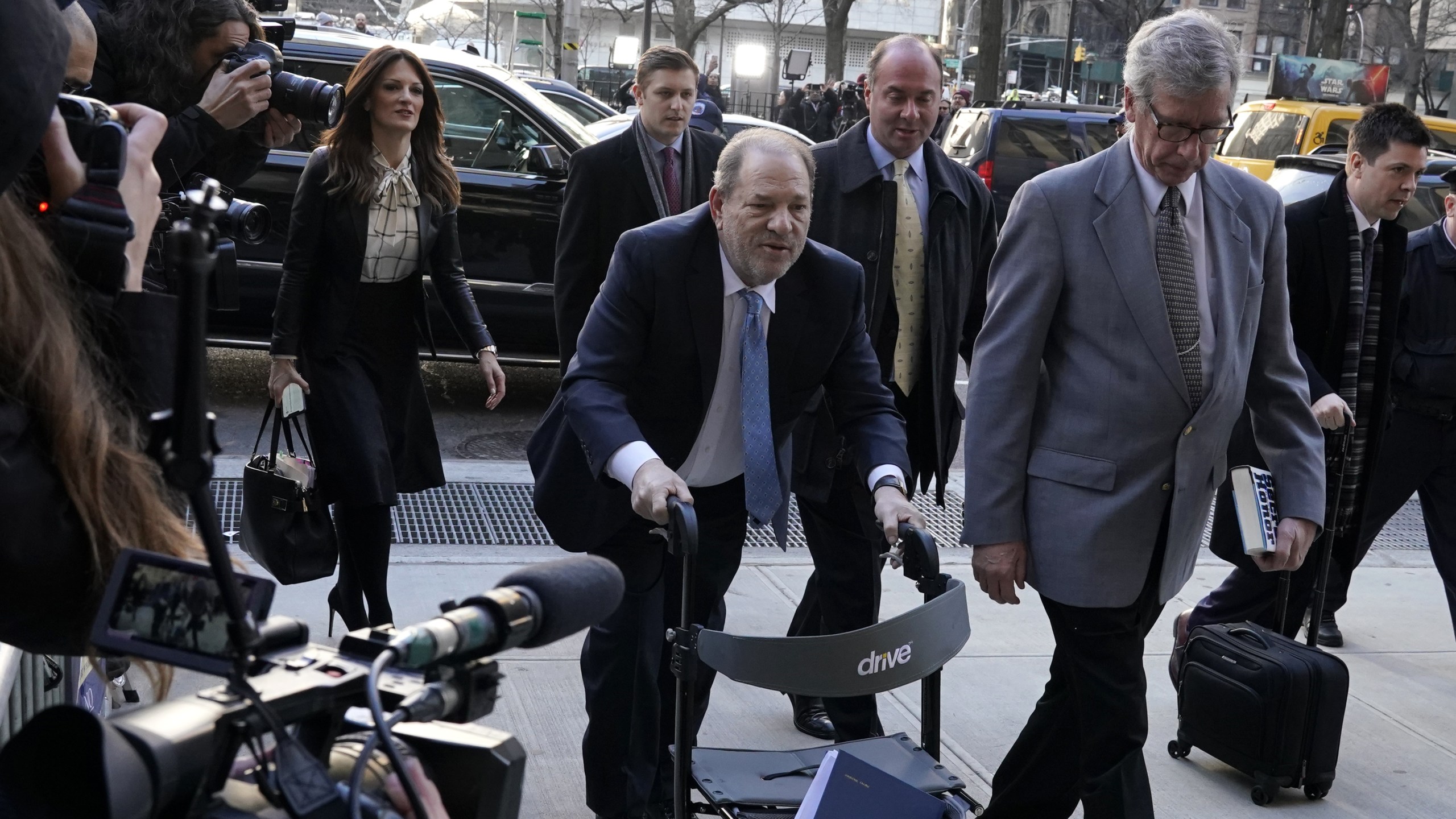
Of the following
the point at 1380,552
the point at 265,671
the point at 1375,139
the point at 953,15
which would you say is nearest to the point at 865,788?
the point at 265,671

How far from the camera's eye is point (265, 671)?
123 centimetres

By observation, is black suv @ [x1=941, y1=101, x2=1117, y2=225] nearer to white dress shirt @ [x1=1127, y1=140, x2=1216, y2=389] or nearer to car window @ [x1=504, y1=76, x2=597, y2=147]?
car window @ [x1=504, y1=76, x2=597, y2=147]

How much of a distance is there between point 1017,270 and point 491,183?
532 cm

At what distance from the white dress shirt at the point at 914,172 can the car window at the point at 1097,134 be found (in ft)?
47.0

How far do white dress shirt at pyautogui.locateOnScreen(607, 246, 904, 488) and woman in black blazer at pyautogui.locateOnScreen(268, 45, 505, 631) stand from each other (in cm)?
141

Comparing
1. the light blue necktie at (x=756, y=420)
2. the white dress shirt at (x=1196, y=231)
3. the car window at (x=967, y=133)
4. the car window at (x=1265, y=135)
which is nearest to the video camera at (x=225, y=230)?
the light blue necktie at (x=756, y=420)

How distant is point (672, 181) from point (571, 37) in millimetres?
20085

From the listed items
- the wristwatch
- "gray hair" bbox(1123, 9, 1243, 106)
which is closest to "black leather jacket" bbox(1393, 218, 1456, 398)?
"gray hair" bbox(1123, 9, 1243, 106)

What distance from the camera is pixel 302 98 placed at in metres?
3.68

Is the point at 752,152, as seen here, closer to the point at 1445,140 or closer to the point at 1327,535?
the point at 1327,535

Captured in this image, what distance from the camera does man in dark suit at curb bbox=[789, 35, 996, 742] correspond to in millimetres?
4609

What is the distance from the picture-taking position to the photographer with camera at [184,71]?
3.42 meters

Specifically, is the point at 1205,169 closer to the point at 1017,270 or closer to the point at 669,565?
the point at 1017,270

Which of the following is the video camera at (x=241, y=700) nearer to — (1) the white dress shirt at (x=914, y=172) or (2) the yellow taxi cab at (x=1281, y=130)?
(1) the white dress shirt at (x=914, y=172)
